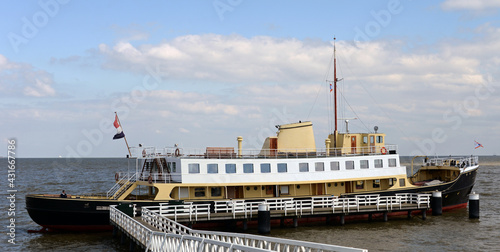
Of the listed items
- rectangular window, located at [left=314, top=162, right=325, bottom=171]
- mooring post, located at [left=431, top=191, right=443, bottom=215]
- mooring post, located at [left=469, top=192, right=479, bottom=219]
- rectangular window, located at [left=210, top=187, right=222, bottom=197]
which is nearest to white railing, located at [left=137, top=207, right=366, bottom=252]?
rectangular window, located at [left=210, top=187, right=222, bottom=197]

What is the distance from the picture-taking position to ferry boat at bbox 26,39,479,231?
31172 millimetres

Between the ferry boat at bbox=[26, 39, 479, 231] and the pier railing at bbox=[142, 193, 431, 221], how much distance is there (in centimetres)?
80

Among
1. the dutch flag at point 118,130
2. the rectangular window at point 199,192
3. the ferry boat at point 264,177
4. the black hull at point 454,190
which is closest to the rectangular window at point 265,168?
the ferry boat at point 264,177

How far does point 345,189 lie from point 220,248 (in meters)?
21.6

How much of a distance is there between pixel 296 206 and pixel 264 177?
3303 mm

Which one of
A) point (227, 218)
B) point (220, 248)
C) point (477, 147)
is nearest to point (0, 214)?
point (227, 218)

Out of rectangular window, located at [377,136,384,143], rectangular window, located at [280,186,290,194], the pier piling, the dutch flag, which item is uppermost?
the dutch flag

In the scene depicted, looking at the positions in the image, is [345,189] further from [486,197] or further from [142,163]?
[486,197]

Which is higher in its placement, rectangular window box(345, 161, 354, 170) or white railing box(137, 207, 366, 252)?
rectangular window box(345, 161, 354, 170)

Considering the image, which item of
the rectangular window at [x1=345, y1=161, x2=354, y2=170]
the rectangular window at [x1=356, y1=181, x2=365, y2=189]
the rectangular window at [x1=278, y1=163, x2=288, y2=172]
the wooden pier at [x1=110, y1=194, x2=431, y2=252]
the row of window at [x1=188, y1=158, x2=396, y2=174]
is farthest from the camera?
the rectangular window at [x1=356, y1=181, x2=365, y2=189]

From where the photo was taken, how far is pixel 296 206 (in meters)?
32.2

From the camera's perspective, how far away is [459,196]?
41.3 m

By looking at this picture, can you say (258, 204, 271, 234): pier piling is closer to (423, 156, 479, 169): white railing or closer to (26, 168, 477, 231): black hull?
(26, 168, 477, 231): black hull

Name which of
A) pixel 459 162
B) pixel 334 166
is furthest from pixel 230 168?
pixel 459 162
